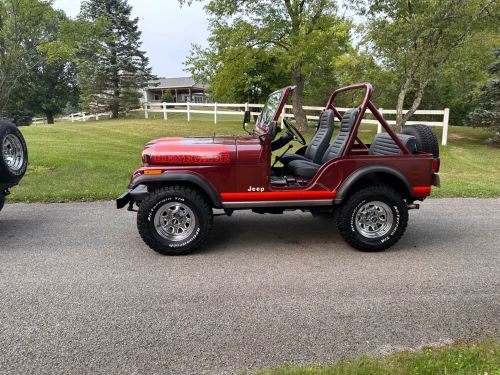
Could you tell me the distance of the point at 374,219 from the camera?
4.71 metres

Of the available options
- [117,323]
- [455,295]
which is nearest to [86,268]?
[117,323]

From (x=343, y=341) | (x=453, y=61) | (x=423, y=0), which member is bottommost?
(x=343, y=341)

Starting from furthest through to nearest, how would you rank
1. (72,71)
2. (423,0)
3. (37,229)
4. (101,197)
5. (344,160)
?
(72,71) < (423,0) < (101,197) < (37,229) < (344,160)

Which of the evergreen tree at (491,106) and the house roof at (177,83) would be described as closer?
the evergreen tree at (491,106)

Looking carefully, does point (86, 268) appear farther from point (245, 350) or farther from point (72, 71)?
point (72, 71)

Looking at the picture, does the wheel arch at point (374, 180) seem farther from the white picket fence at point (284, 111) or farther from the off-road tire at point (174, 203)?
the white picket fence at point (284, 111)

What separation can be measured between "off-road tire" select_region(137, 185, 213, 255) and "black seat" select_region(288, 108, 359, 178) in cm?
125

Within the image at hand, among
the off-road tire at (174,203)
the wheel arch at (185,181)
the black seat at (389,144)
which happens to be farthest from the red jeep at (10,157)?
the black seat at (389,144)

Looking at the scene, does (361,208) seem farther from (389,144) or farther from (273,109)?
(273,109)

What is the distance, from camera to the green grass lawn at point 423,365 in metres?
2.47

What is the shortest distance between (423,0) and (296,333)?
37.6ft

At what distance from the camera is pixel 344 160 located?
15.0 feet

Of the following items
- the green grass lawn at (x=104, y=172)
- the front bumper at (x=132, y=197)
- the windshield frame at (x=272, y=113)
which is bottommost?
the green grass lawn at (x=104, y=172)

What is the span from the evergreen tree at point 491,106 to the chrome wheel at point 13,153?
16.0 m
